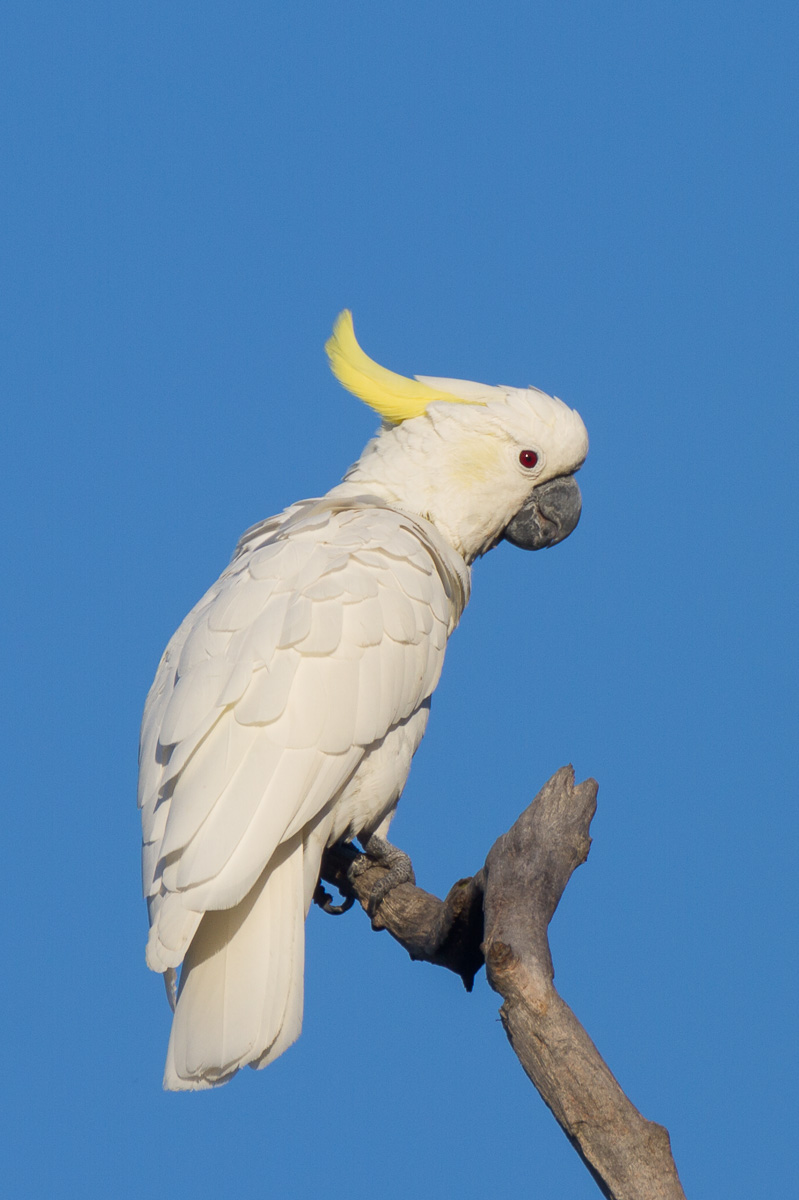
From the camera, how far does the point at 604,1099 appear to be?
236cm

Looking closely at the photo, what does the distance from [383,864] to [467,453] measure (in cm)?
159

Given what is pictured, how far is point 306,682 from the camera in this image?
333cm

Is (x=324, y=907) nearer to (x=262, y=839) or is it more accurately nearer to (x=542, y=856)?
(x=262, y=839)

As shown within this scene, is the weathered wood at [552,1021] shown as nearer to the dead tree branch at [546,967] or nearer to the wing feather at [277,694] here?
the dead tree branch at [546,967]

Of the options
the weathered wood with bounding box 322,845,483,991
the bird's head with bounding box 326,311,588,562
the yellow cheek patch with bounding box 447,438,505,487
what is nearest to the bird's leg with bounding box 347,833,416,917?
the weathered wood with bounding box 322,845,483,991

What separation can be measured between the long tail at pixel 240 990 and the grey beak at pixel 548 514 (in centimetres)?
198

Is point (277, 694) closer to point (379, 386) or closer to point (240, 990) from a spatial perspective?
point (240, 990)

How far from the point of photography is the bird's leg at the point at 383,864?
3598 millimetres

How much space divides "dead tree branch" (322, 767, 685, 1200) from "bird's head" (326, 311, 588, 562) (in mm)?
1624

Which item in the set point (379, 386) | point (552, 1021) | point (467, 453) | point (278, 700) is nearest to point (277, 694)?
point (278, 700)

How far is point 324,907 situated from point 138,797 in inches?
39.5

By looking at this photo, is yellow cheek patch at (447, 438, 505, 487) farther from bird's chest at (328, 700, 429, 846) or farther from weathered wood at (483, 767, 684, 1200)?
weathered wood at (483, 767, 684, 1200)

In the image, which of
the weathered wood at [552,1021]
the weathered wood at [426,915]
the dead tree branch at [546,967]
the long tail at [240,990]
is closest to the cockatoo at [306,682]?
the long tail at [240,990]

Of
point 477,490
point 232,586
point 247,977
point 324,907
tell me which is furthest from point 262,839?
point 477,490
